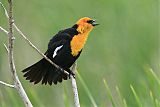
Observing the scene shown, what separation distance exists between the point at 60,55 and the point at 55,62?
0.15 ft

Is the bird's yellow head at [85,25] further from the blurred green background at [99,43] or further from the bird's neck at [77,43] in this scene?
the blurred green background at [99,43]

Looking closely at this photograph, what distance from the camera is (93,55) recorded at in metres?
3.98

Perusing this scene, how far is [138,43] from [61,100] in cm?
69

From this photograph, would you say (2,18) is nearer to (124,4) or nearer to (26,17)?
(26,17)

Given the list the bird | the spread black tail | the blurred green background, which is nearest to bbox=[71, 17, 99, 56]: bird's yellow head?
the bird

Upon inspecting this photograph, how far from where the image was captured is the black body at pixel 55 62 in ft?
7.91

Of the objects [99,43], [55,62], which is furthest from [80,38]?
[99,43]

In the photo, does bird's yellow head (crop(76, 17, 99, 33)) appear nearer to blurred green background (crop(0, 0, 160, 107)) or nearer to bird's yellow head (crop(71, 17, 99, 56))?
bird's yellow head (crop(71, 17, 99, 56))

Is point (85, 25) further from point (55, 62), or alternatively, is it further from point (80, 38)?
point (55, 62)

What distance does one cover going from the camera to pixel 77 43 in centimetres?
238

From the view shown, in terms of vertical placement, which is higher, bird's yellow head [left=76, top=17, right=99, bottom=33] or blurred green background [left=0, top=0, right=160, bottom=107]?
bird's yellow head [left=76, top=17, right=99, bottom=33]

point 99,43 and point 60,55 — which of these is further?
point 99,43

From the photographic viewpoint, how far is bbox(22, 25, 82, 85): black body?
2.41m

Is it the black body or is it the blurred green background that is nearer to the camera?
the black body
